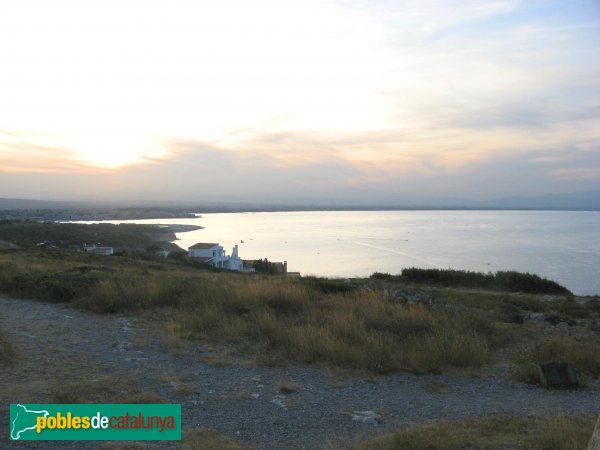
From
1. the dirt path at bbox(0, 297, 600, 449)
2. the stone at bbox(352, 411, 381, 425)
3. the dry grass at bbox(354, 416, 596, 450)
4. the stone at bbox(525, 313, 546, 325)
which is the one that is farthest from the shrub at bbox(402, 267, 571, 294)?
the stone at bbox(352, 411, 381, 425)

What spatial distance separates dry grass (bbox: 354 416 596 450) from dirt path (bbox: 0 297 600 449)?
28 cm

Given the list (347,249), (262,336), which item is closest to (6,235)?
(347,249)

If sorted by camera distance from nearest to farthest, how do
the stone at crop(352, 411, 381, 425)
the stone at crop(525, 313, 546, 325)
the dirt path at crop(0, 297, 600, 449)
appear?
the dirt path at crop(0, 297, 600, 449), the stone at crop(352, 411, 381, 425), the stone at crop(525, 313, 546, 325)

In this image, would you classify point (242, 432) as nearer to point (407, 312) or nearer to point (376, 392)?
point (376, 392)

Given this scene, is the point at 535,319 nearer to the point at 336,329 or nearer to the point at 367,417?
the point at 336,329

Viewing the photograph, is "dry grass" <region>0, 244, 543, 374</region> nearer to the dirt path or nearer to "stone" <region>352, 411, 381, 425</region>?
the dirt path

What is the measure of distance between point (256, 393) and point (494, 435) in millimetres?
2434

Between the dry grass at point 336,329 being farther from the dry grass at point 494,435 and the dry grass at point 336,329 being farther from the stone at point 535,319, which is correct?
the stone at point 535,319

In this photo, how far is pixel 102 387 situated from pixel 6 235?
189 ft

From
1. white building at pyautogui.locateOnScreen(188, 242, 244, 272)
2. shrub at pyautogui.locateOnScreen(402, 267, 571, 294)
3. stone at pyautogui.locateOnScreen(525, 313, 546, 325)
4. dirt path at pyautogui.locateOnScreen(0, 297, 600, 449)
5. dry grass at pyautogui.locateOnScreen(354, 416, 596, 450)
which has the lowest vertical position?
white building at pyautogui.locateOnScreen(188, 242, 244, 272)

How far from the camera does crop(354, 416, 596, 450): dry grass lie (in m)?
3.69

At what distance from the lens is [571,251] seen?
6178 cm

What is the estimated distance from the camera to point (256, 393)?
5160 millimetres

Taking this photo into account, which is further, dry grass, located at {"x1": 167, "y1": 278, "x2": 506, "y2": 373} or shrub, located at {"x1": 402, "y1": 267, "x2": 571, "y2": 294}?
shrub, located at {"x1": 402, "y1": 267, "x2": 571, "y2": 294}
